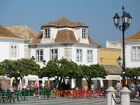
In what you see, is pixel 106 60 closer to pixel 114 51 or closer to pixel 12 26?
pixel 114 51

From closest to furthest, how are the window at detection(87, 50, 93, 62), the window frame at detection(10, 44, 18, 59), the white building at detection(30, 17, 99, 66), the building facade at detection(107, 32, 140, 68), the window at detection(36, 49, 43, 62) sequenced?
1. the window frame at detection(10, 44, 18, 59)
2. the white building at detection(30, 17, 99, 66)
3. the building facade at detection(107, 32, 140, 68)
4. the window at detection(36, 49, 43, 62)
5. the window at detection(87, 50, 93, 62)

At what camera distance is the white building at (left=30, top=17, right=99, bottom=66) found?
6500 cm

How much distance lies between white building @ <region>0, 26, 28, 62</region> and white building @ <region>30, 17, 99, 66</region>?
2.97 metres

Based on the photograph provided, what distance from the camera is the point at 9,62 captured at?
54969 millimetres

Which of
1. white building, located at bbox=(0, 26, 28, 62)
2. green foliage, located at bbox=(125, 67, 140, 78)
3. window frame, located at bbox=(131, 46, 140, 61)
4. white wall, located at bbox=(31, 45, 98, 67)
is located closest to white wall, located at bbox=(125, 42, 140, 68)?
window frame, located at bbox=(131, 46, 140, 61)

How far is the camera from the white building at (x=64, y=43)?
65.0 m

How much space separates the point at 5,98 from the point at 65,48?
30160mm

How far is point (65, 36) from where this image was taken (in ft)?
215

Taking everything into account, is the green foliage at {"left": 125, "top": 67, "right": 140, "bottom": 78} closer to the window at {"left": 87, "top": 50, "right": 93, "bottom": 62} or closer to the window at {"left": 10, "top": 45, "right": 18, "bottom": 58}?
the window at {"left": 87, "top": 50, "right": 93, "bottom": 62}

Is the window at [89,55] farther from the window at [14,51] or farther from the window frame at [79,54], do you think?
the window at [14,51]

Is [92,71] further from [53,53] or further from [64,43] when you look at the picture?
[53,53]

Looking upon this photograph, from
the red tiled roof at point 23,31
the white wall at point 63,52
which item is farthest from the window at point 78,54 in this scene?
the red tiled roof at point 23,31

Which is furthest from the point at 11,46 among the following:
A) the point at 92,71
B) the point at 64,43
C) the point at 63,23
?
the point at 92,71

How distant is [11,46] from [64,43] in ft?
22.1
